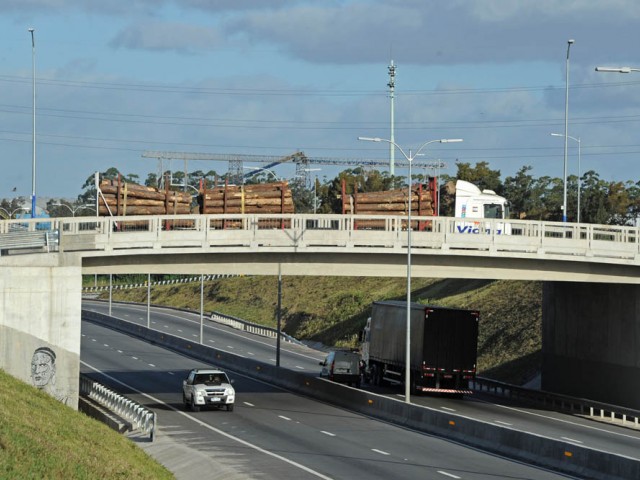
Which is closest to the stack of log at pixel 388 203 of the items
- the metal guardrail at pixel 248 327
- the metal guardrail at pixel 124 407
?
the metal guardrail at pixel 124 407

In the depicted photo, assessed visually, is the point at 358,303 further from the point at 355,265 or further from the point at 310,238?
the point at 310,238

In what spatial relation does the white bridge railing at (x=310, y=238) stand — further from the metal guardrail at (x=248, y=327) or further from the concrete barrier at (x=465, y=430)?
the metal guardrail at (x=248, y=327)

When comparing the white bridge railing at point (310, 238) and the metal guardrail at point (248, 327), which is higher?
the white bridge railing at point (310, 238)

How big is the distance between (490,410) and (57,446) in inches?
1229

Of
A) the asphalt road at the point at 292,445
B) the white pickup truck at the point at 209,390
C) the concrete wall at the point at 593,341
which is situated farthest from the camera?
the concrete wall at the point at 593,341

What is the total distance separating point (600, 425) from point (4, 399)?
27.7 meters

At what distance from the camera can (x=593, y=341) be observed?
194 ft

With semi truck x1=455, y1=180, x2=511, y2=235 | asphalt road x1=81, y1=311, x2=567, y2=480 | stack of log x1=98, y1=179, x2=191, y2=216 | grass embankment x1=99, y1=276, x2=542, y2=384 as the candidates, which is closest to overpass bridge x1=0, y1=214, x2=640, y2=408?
stack of log x1=98, y1=179, x2=191, y2=216

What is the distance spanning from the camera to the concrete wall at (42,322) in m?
44.0

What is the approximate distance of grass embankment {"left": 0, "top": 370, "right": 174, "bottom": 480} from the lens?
25109mm

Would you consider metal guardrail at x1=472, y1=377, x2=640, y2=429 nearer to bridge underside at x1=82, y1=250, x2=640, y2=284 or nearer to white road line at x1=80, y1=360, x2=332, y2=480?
bridge underside at x1=82, y1=250, x2=640, y2=284

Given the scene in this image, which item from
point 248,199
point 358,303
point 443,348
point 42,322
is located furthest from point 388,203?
point 358,303

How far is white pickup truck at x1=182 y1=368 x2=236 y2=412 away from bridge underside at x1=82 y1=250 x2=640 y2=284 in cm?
465

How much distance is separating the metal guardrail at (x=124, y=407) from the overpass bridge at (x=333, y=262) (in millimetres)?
2260
